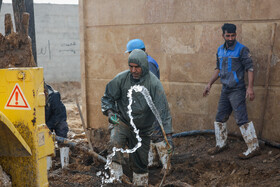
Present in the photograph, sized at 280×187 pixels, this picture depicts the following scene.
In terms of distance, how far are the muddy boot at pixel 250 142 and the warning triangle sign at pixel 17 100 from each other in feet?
11.4

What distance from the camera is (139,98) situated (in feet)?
12.8

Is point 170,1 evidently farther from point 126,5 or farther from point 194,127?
point 194,127

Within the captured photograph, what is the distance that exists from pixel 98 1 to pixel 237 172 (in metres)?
4.31

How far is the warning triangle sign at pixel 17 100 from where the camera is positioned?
244cm

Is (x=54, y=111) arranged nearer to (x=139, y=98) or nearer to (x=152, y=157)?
(x=139, y=98)

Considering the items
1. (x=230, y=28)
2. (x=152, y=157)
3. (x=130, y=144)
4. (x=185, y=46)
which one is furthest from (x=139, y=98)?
(x=185, y=46)

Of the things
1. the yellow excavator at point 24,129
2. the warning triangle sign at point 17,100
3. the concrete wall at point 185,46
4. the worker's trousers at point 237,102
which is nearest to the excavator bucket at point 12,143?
the yellow excavator at point 24,129

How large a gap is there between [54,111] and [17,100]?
7.69 feet

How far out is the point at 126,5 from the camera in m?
6.23

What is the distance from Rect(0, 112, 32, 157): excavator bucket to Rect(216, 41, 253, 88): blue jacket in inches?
135

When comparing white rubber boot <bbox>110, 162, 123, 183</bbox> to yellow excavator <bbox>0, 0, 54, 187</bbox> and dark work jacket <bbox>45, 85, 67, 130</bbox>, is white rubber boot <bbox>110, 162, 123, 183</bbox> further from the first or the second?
yellow excavator <bbox>0, 0, 54, 187</bbox>

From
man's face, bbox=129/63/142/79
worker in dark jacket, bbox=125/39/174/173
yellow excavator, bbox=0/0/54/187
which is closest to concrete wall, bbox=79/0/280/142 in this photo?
worker in dark jacket, bbox=125/39/174/173

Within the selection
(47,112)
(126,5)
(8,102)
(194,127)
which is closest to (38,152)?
(8,102)

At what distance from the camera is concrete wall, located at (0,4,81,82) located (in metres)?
13.5
